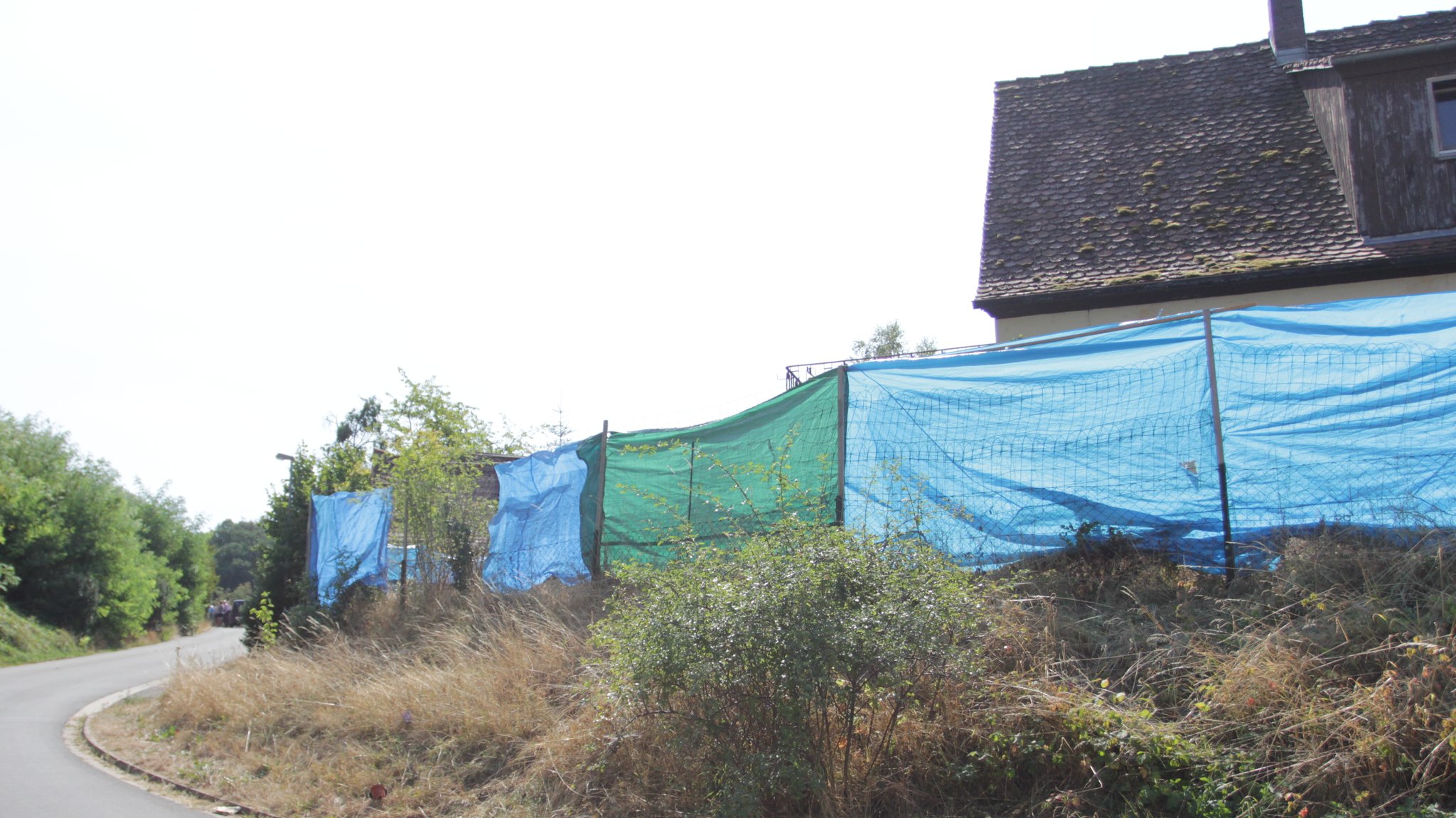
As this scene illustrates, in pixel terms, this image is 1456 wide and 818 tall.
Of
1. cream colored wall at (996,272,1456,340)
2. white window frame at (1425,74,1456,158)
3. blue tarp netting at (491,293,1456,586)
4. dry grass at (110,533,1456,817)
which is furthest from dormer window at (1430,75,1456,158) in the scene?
dry grass at (110,533,1456,817)

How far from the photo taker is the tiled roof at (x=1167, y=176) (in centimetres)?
1203

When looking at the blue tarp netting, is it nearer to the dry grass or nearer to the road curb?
the dry grass

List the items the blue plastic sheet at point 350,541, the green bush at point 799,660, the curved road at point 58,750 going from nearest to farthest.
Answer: the green bush at point 799,660, the curved road at point 58,750, the blue plastic sheet at point 350,541

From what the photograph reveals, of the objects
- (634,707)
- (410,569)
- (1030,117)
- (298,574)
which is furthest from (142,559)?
(634,707)

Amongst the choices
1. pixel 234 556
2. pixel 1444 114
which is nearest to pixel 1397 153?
pixel 1444 114

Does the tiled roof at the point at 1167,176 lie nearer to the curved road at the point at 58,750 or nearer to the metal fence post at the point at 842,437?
the metal fence post at the point at 842,437

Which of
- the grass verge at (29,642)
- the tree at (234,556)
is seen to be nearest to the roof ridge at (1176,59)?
the grass verge at (29,642)

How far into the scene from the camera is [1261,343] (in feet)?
20.4

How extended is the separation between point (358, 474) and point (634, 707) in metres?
11.7

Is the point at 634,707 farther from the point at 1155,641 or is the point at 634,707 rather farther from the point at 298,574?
the point at 298,574

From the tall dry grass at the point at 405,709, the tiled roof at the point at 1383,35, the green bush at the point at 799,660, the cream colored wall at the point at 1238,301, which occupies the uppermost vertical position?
the tiled roof at the point at 1383,35

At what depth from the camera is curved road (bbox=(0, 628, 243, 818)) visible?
786 cm

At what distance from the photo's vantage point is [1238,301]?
1155 cm

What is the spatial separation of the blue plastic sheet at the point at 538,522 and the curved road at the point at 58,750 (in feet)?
12.6
